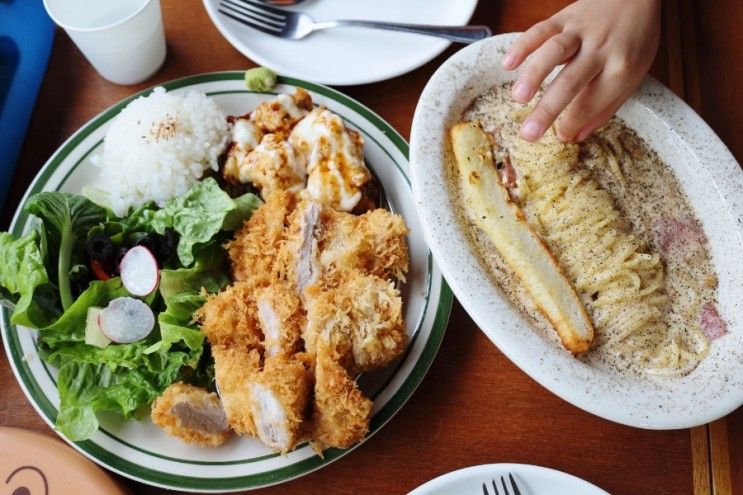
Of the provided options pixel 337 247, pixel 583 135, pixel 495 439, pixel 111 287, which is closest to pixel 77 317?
pixel 111 287

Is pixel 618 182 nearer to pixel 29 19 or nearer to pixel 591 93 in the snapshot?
pixel 591 93

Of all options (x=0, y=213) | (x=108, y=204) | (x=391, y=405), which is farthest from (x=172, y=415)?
(x=0, y=213)

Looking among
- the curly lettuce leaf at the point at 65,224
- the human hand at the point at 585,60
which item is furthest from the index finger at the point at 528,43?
the curly lettuce leaf at the point at 65,224

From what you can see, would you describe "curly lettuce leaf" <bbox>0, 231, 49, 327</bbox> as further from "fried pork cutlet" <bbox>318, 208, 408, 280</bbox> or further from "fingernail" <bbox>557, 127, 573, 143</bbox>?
"fingernail" <bbox>557, 127, 573, 143</bbox>

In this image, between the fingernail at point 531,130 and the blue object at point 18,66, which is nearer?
the fingernail at point 531,130

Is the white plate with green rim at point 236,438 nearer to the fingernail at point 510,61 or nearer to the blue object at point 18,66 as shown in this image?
the blue object at point 18,66
